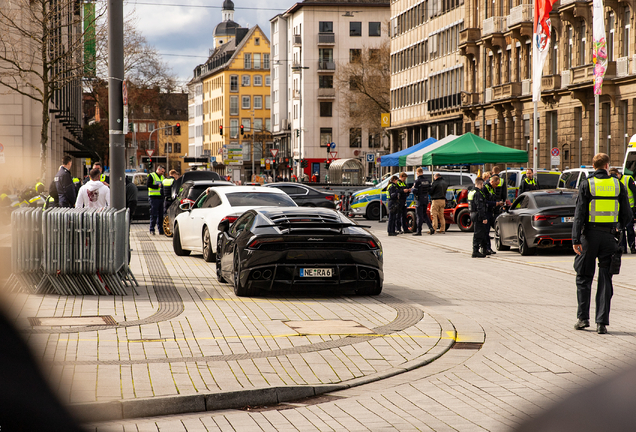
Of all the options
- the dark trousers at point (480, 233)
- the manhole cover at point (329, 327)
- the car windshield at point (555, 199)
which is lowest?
the manhole cover at point (329, 327)

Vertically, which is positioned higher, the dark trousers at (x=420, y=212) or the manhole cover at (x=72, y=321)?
the dark trousers at (x=420, y=212)

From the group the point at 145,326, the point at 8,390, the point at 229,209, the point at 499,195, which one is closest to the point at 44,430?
the point at 8,390

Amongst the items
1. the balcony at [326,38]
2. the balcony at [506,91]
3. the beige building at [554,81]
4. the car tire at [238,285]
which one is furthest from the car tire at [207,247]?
the balcony at [326,38]

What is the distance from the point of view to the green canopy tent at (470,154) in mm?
31620

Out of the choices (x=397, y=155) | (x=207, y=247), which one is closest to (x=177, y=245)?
(x=207, y=247)

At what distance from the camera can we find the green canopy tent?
31.6 metres

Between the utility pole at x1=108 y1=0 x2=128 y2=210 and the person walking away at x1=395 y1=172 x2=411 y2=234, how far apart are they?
14.9m

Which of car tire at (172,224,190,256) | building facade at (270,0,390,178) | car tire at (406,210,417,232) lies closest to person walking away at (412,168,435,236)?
car tire at (406,210,417,232)

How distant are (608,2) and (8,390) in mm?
45794

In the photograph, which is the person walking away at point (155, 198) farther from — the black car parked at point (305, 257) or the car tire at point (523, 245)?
the black car parked at point (305, 257)

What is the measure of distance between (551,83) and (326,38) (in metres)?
63.7

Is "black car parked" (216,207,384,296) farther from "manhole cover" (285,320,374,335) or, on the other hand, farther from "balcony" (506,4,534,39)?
"balcony" (506,4,534,39)

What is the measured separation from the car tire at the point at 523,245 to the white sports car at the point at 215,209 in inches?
219

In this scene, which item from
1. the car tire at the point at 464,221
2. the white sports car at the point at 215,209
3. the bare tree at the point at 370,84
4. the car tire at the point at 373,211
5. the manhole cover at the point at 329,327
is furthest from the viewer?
the bare tree at the point at 370,84
